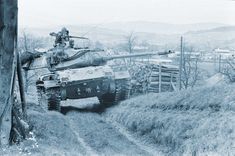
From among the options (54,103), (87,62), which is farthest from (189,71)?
(54,103)

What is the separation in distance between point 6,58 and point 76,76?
8833mm

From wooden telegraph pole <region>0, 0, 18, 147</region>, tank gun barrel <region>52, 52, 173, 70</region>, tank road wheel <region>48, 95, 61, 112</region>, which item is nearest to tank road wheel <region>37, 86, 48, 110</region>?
tank road wheel <region>48, 95, 61, 112</region>

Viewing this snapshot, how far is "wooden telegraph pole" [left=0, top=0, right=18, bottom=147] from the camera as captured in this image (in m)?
7.95

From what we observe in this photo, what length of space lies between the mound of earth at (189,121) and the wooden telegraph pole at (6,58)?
4.03 m

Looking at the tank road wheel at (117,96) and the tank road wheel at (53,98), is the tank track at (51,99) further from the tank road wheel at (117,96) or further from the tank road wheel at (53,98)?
the tank road wheel at (117,96)

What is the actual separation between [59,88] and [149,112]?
4404 mm

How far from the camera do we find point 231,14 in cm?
988

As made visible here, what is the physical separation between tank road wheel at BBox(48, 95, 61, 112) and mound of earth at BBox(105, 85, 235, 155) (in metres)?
2.82

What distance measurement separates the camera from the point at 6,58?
834 centimetres

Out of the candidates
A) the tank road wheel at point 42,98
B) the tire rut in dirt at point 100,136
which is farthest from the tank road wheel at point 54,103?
the tire rut in dirt at point 100,136

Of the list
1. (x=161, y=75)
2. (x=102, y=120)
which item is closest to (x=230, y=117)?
(x=102, y=120)

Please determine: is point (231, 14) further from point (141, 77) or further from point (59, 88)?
point (141, 77)

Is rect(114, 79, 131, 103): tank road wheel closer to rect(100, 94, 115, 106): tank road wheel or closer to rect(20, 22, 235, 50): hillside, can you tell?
rect(100, 94, 115, 106): tank road wheel

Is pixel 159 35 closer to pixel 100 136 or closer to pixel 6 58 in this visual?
pixel 100 136
